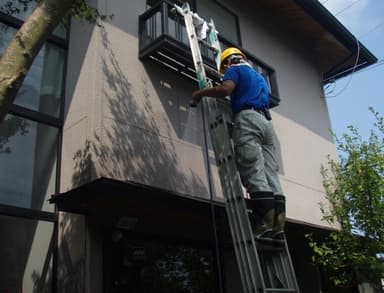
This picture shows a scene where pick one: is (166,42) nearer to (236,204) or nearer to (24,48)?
(236,204)

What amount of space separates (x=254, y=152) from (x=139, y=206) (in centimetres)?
194

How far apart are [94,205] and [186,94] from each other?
9.89 feet

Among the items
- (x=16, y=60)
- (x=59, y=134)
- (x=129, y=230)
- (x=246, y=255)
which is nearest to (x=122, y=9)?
(x=59, y=134)

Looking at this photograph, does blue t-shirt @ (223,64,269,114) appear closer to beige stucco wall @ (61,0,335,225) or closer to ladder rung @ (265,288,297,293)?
ladder rung @ (265,288,297,293)

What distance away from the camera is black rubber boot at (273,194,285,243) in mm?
3969

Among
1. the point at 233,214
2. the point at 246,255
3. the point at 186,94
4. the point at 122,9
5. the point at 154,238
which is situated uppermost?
the point at 122,9

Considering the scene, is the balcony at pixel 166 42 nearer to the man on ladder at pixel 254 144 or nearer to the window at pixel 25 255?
the man on ladder at pixel 254 144

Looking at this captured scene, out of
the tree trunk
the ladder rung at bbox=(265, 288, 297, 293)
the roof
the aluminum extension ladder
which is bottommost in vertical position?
the ladder rung at bbox=(265, 288, 297, 293)

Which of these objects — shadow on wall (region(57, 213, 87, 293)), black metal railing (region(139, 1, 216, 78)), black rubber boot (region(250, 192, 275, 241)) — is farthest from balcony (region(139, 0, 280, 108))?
black rubber boot (region(250, 192, 275, 241))

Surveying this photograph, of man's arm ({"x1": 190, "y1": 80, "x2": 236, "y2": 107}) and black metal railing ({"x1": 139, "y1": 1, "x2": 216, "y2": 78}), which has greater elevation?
black metal railing ({"x1": 139, "y1": 1, "x2": 216, "y2": 78})

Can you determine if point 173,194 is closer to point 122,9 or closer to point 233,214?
point 233,214

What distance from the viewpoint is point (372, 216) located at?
786 cm

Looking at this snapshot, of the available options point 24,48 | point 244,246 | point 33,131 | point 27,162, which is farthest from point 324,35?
point 24,48

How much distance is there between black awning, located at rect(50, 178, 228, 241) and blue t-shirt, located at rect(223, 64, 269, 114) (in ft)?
4.53
